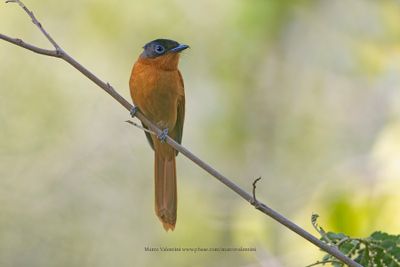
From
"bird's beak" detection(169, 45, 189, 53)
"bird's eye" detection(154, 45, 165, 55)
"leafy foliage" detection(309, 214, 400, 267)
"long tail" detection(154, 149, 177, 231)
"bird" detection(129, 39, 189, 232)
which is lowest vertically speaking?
"leafy foliage" detection(309, 214, 400, 267)

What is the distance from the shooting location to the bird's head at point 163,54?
3980 millimetres

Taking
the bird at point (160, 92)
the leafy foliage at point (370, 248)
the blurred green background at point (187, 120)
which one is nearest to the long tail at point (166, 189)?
the bird at point (160, 92)

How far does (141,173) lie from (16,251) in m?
1.28

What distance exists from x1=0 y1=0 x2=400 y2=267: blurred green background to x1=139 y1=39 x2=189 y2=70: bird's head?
1824mm

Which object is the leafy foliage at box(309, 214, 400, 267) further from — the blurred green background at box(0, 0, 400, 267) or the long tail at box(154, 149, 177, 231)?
the blurred green background at box(0, 0, 400, 267)

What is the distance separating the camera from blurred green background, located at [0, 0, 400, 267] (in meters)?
5.95

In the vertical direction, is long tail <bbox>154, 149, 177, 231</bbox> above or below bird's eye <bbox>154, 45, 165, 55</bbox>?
below

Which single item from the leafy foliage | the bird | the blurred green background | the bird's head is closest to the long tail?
the bird

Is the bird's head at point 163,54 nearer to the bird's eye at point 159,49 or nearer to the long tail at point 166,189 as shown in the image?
the bird's eye at point 159,49

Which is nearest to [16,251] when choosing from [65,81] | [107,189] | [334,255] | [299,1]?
[107,189]

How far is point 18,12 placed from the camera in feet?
19.9

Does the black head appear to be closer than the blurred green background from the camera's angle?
Yes

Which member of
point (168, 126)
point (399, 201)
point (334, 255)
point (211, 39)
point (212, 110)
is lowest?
Result: point (334, 255)

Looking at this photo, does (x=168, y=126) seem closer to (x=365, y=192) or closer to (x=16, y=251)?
(x=365, y=192)
